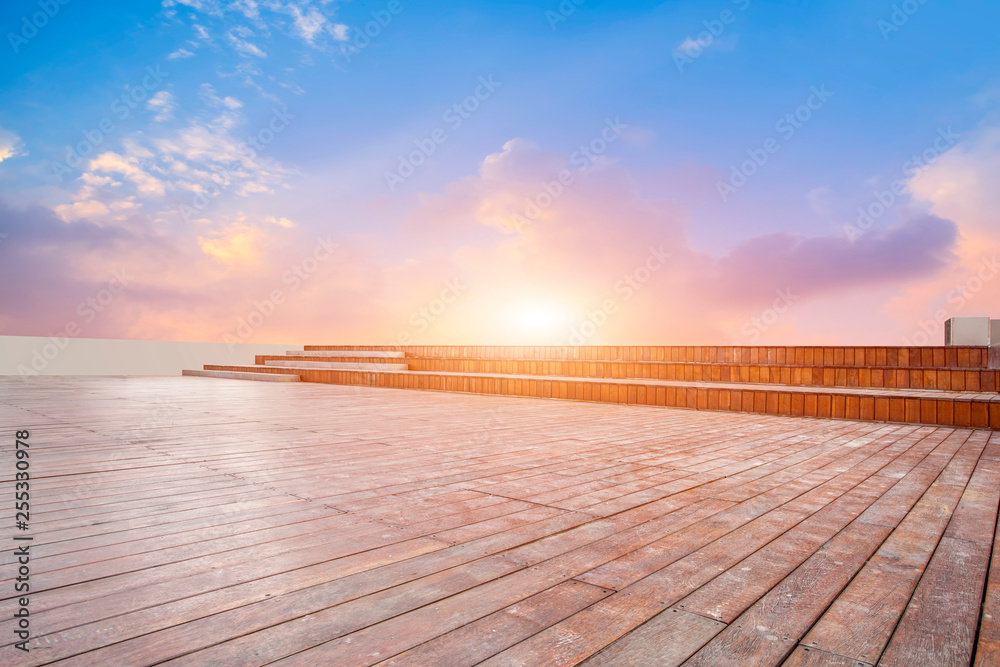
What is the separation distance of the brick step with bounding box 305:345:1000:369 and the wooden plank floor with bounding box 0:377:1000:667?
2544 mm

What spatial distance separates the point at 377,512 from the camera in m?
1.52

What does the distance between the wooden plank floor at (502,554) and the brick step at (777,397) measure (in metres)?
0.99

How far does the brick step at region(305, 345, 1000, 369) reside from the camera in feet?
15.4

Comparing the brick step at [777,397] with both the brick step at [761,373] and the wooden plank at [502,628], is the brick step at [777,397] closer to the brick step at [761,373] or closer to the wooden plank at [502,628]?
the brick step at [761,373]

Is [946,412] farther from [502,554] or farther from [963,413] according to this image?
[502,554]

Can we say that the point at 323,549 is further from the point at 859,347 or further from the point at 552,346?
the point at 552,346

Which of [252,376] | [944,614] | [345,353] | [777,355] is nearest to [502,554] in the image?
[944,614]

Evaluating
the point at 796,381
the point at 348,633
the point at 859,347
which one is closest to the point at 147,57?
the point at 348,633

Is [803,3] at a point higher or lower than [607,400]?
higher

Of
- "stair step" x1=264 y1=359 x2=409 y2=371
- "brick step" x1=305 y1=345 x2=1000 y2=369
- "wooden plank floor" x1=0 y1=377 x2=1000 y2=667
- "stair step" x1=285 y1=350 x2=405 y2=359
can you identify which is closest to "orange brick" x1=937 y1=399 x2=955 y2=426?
"wooden plank floor" x1=0 y1=377 x2=1000 y2=667

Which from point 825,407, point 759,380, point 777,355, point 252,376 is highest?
point 777,355

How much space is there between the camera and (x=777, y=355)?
5.49 meters

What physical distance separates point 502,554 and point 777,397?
3.75 metres

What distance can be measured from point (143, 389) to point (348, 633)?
6465 millimetres
